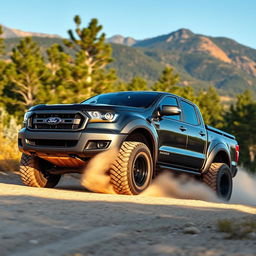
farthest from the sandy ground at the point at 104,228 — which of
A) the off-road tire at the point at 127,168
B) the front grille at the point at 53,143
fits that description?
the front grille at the point at 53,143

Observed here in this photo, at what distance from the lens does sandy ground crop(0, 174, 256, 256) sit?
125 inches

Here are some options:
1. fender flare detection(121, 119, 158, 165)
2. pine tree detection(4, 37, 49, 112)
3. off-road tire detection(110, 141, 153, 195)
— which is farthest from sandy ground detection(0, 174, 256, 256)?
pine tree detection(4, 37, 49, 112)

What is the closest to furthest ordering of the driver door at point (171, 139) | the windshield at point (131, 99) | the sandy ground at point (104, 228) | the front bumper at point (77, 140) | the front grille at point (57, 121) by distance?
the sandy ground at point (104, 228), the front bumper at point (77, 140), the front grille at point (57, 121), the driver door at point (171, 139), the windshield at point (131, 99)

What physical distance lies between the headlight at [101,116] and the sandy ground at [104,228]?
1.37m

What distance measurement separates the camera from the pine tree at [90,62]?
1533 inches

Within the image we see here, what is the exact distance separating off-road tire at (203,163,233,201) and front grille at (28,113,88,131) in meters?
3.36

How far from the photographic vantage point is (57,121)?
671 centimetres

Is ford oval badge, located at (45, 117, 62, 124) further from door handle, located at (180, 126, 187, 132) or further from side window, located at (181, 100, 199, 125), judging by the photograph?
side window, located at (181, 100, 199, 125)

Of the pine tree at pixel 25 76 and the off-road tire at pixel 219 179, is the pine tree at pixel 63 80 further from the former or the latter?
the off-road tire at pixel 219 179

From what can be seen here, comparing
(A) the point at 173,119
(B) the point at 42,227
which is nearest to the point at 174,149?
(A) the point at 173,119

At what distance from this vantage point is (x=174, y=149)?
305 inches

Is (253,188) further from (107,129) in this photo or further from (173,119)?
(107,129)

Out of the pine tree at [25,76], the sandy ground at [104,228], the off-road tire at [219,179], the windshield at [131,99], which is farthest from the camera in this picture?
the pine tree at [25,76]

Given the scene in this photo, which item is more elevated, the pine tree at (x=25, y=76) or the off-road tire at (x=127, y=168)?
the pine tree at (x=25, y=76)
